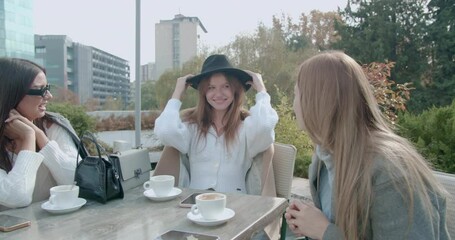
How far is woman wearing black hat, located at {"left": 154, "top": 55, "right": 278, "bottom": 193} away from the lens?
2363 mm

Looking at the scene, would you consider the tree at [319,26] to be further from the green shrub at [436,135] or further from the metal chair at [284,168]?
the metal chair at [284,168]

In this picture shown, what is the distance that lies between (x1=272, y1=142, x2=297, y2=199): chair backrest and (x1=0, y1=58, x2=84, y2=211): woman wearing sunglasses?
47.4 inches

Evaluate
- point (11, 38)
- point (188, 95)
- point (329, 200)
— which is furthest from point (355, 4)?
point (329, 200)

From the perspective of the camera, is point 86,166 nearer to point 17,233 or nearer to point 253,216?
point 17,233

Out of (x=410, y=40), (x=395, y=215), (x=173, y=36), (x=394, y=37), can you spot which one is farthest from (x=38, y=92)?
(x=173, y=36)

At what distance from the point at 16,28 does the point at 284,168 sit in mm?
22640

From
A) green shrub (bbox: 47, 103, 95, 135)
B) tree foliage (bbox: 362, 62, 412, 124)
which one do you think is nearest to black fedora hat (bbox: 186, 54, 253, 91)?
tree foliage (bbox: 362, 62, 412, 124)

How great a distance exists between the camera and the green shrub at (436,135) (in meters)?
2.92

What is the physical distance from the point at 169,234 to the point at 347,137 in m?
0.69

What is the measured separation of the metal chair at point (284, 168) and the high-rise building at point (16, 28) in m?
19.5

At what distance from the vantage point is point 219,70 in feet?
8.27

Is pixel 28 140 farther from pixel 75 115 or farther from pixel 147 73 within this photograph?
pixel 147 73

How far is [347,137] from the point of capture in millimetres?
1226

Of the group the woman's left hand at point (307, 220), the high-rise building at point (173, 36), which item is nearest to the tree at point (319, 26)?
the high-rise building at point (173, 36)
